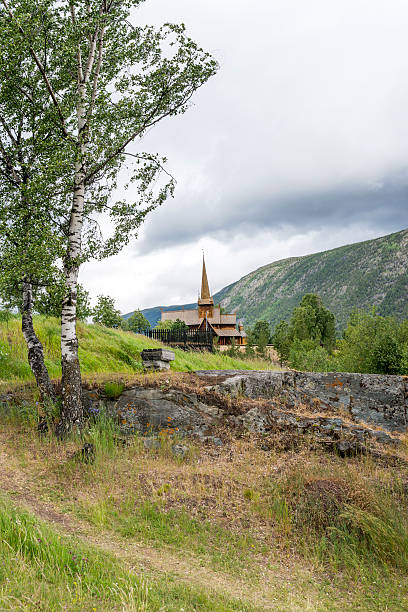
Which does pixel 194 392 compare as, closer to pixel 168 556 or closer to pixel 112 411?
pixel 112 411

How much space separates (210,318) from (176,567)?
8511 cm

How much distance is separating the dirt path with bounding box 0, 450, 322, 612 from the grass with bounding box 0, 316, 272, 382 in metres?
6.71

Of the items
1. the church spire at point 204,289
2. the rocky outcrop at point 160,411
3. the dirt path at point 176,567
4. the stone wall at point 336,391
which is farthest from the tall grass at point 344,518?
the church spire at point 204,289

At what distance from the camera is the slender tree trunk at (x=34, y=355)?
10.5m

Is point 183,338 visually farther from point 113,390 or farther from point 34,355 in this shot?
point 34,355

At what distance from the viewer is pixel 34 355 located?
10539mm

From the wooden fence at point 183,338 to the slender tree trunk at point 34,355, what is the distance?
16896 mm

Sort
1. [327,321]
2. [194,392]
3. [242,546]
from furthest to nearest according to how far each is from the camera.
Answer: [327,321], [194,392], [242,546]

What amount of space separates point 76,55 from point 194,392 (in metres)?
9.32

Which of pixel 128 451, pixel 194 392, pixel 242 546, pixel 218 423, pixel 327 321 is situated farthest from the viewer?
pixel 327 321

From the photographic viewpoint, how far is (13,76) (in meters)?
10.2

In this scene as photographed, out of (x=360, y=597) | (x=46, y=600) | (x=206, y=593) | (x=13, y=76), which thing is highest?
(x=13, y=76)

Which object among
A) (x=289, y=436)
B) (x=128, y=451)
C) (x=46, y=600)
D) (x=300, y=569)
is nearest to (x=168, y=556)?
(x=300, y=569)

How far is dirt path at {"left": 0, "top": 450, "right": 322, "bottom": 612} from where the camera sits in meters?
4.34
